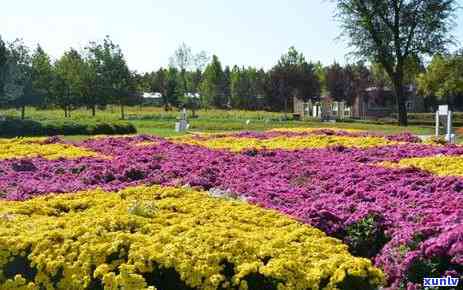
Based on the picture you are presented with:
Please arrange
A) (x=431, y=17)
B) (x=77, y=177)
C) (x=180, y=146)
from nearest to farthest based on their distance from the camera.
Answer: (x=77, y=177)
(x=180, y=146)
(x=431, y=17)

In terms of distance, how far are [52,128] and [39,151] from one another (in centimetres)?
1629

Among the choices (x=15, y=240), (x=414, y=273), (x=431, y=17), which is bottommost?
(x=414, y=273)

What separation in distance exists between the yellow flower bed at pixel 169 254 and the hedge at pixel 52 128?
83.1 feet

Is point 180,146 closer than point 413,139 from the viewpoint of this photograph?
Yes

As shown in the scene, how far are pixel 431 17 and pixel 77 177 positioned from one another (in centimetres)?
4333

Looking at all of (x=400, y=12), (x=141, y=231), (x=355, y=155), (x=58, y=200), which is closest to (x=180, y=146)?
(x=355, y=155)

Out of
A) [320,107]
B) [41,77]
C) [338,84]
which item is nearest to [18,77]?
[41,77]

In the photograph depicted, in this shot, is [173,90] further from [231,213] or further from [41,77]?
[231,213]

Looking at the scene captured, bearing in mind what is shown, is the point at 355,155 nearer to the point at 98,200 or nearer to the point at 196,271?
the point at 98,200

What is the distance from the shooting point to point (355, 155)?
1459cm

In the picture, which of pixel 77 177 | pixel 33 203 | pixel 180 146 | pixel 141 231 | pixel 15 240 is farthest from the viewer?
pixel 180 146

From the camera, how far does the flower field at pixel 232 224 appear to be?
17.5 ft

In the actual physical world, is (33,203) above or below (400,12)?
below

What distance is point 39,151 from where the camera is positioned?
15914 millimetres
